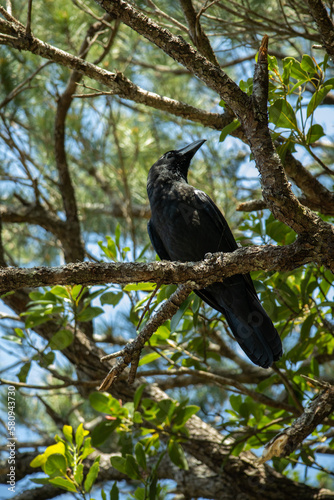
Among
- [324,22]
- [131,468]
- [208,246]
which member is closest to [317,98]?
[324,22]

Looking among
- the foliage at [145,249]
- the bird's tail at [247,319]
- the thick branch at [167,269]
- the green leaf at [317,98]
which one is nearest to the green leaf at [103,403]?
the foliage at [145,249]

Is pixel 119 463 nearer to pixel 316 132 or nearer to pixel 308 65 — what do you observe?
pixel 316 132

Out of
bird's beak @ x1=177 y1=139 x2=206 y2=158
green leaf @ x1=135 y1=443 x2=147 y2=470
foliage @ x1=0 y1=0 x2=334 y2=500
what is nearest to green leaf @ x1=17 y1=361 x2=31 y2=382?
foliage @ x1=0 y1=0 x2=334 y2=500

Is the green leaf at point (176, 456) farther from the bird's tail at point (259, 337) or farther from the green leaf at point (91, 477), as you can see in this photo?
the bird's tail at point (259, 337)

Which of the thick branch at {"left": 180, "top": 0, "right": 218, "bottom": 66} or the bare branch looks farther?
the thick branch at {"left": 180, "top": 0, "right": 218, "bottom": 66}

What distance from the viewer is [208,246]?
9.62 feet

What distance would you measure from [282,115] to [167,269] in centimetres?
87

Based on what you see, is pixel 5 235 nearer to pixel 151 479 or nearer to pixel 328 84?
pixel 151 479

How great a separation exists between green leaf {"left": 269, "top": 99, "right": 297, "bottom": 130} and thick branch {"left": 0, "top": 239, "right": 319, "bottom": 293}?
62cm

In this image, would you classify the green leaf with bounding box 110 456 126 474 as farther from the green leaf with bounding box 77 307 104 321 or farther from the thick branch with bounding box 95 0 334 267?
the thick branch with bounding box 95 0 334 267

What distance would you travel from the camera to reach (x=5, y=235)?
19.2 feet

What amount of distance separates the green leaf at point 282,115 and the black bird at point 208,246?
79 cm

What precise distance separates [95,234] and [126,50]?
197cm

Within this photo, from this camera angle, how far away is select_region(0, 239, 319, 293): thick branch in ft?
5.39
